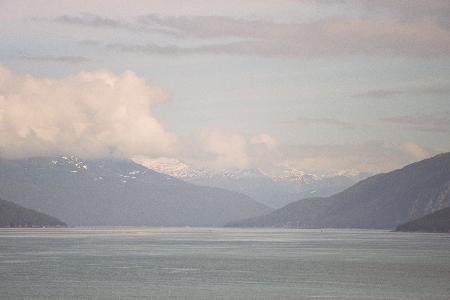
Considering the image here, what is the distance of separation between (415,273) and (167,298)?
54215 millimetres

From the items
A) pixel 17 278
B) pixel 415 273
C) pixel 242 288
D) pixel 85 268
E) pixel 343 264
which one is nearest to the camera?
pixel 242 288

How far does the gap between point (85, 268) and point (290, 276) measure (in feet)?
128

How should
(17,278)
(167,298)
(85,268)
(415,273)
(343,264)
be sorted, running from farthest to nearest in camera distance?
(343,264), (85,268), (415,273), (17,278), (167,298)

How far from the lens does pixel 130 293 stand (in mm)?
114125

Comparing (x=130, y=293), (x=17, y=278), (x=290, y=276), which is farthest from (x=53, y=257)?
(x=130, y=293)

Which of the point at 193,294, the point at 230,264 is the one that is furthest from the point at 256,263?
the point at 193,294

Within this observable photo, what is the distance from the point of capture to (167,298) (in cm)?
10906

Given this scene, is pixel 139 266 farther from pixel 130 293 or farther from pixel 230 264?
pixel 130 293

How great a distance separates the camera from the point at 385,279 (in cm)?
13562

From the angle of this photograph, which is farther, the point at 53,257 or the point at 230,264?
→ the point at 53,257

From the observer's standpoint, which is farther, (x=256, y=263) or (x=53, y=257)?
(x=53, y=257)

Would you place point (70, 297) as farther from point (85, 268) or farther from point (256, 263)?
point (256, 263)

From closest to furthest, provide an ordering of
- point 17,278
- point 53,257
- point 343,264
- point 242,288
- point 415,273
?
point 242,288 → point 17,278 → point 415,273 → point 343,264 → point 53,257

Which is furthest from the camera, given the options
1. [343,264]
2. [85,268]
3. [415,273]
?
[343,264]
